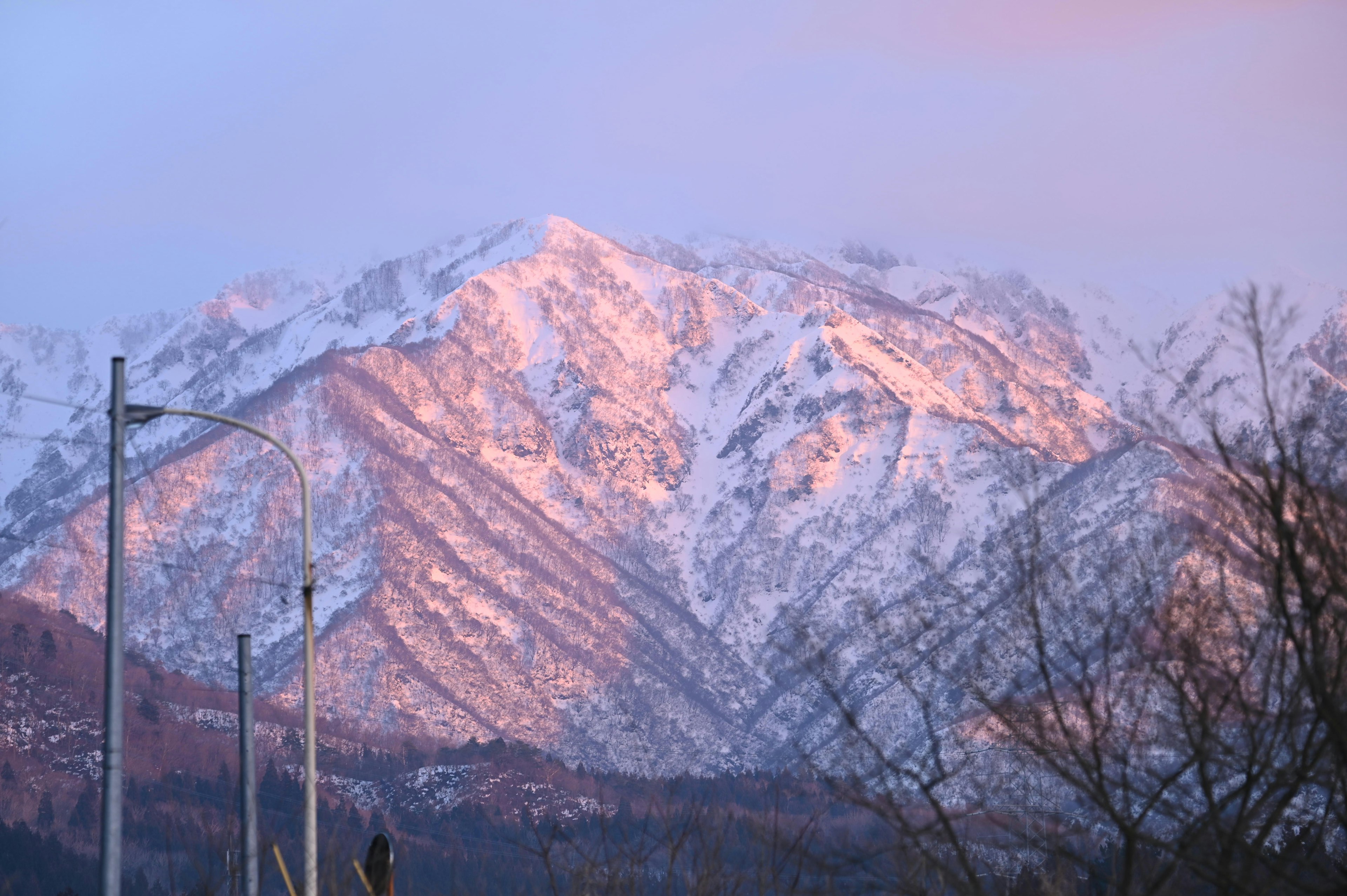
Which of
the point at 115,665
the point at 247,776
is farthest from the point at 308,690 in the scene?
the point at 115,665

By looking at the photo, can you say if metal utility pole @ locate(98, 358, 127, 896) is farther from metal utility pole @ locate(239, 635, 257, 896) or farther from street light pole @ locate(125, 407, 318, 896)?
metal utility pole @ locate(239, 635, 257, 896)

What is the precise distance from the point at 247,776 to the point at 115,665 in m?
8.86

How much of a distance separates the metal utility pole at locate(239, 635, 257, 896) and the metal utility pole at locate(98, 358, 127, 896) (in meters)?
6.05

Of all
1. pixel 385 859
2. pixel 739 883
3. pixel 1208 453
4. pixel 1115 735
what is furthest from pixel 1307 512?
pixel 739 883

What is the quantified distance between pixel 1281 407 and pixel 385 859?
42.9 ft

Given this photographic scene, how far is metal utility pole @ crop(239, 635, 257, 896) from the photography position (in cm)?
2320

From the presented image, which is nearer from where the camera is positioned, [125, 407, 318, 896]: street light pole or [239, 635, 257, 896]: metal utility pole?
[125, 407, 318, 896]: street light pole

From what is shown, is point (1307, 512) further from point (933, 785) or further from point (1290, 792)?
point (933, 785)

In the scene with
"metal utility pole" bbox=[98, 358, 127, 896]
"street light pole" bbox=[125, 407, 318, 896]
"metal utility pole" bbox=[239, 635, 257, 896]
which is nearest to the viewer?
"metal utility pole" bbox=[98, 358, 127, 896]

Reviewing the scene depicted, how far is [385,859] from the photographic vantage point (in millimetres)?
20391

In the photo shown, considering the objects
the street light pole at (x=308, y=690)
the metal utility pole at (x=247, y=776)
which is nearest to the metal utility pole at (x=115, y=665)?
the street light pole at (x=308, y=690)

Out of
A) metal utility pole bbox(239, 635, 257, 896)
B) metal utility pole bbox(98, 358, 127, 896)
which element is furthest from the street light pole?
metal utility pole bbox(239, 635, 257, 896)

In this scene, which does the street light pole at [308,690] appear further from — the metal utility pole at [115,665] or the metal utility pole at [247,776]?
the metal utility pole at [247,776]

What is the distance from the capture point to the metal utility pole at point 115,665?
1673 centimetres
